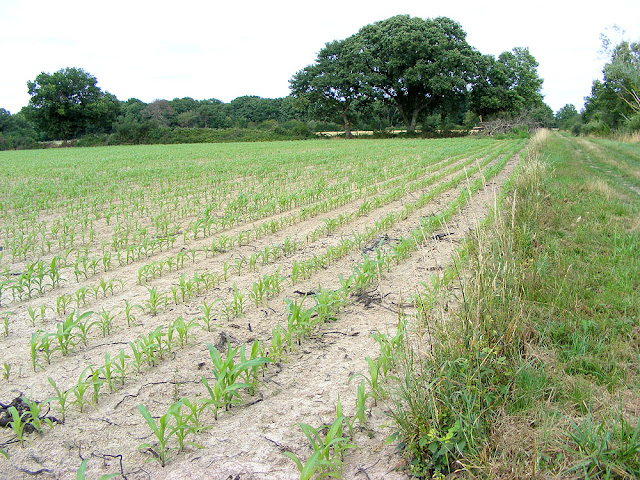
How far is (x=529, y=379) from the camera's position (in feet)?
7.97

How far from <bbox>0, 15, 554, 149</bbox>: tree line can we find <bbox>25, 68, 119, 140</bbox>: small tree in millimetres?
112

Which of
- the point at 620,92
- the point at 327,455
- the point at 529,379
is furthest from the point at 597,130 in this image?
the point at 327,455

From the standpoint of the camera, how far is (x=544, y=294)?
3602 mm

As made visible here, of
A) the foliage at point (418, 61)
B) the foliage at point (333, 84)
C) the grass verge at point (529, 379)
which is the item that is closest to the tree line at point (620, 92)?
the grass verge at point (529, 379)

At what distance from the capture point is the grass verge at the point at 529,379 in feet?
6.35

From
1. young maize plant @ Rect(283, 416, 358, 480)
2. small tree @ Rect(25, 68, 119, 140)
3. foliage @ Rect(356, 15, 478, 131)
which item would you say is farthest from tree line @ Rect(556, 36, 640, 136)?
small tree @ Rect(25, 68, 119, 140)

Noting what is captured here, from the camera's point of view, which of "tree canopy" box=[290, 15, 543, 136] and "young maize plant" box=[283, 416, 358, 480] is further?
"tree canopy" box=[290, 15, 543, 136]

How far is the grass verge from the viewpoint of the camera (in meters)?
1.94

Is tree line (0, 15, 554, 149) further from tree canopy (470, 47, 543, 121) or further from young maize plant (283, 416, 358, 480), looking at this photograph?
young maize plant (283, 416, 358, 480)

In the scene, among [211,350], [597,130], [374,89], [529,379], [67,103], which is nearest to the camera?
[529,379]

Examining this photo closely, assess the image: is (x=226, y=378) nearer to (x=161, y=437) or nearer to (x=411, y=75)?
(x=161, y=437)

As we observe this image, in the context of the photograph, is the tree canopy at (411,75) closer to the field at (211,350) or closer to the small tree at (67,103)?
the small tree at (67,103)

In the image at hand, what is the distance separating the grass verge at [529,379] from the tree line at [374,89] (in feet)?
127

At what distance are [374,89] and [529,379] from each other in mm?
44185
